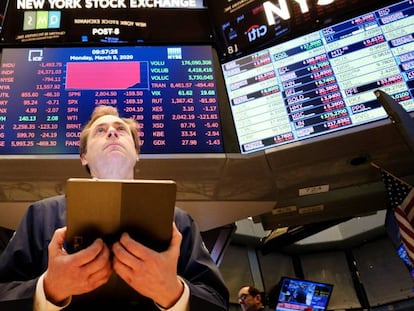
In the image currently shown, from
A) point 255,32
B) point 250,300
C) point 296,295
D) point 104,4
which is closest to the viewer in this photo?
point 255,32

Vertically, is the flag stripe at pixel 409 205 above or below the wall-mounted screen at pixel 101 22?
below

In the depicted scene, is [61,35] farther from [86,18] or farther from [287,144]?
[287,144]

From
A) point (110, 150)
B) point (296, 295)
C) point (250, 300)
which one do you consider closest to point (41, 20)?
point (110, 150)

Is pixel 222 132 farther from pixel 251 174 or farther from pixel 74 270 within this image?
pixel 74 270

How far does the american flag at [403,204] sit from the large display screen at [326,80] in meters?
0.64

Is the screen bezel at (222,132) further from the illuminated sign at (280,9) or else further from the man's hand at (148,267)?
the man's hand at (148,267)

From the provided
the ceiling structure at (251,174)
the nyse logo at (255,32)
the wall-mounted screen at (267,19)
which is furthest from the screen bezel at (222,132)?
the nyse logo at (255,32)

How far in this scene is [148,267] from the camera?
1.19 meters

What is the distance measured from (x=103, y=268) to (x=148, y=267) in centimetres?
12

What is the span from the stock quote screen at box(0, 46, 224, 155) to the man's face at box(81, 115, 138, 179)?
1.09 m

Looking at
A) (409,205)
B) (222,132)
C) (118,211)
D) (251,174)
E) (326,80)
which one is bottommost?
(409,205)

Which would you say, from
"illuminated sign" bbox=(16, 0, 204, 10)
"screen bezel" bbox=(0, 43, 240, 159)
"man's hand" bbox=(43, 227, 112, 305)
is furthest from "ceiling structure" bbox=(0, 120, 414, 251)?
"man's hand" bbox=(43, 227, 112, 305)

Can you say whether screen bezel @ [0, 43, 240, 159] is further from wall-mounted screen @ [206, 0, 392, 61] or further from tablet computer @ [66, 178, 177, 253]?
tablet computer @ [66, 178, 177, 253]

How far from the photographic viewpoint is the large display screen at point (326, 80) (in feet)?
9.96
